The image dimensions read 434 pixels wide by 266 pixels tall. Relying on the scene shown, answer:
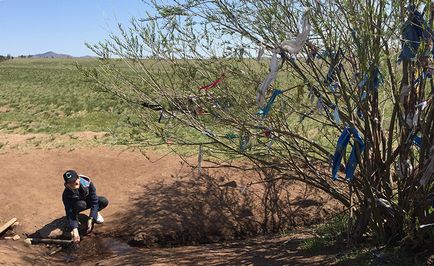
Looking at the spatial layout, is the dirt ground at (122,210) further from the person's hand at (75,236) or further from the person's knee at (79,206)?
the person's knee at (79,206)

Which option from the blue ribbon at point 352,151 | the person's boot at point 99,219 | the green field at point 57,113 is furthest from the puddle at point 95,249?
the green field at point 57,113

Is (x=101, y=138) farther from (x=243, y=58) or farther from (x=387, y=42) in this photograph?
(x=387, y=42)

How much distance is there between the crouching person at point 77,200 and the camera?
20.1 feet

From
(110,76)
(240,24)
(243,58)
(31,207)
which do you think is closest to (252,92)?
(243,58)

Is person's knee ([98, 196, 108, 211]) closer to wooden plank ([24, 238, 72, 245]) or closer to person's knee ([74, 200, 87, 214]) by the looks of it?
person's knee ([74, 200, 87, 214])

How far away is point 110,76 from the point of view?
5910mm

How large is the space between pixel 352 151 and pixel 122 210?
3.81 m

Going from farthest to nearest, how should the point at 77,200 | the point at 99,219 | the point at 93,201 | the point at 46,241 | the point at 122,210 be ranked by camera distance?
the point at 122,210, the point at 99,219, the point at 93,201, the point at 77,200, the point at 46,241

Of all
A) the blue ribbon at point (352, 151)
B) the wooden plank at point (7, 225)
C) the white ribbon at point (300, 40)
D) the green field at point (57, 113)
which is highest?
the green field at point (57, 113)

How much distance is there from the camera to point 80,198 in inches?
255

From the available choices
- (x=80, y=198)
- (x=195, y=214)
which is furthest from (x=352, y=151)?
(x=80, y=198)

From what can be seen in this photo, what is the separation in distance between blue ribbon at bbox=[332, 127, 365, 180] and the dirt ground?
1193 mm

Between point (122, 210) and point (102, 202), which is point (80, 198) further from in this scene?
point (122, 210)

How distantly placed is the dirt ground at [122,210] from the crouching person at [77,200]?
0.60 feet
